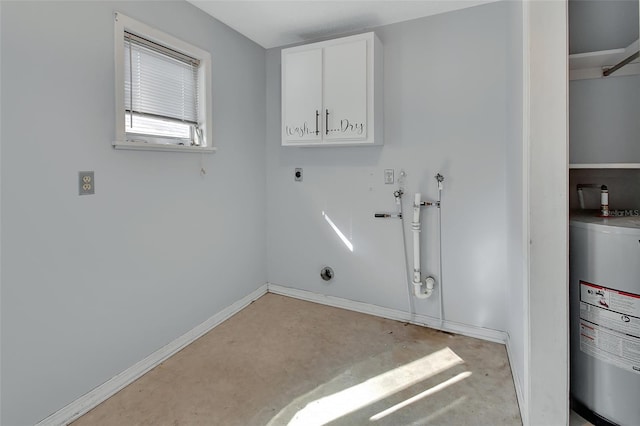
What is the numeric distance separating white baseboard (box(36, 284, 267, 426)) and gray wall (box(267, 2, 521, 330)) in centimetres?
100

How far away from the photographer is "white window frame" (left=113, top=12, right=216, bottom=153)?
1909mm

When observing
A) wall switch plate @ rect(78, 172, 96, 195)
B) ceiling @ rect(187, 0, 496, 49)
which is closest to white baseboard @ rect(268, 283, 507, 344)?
wall switch plate @ rect(78, 172, 96, 195)

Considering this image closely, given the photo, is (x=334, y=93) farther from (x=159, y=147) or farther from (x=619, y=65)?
(x=619, y=65)

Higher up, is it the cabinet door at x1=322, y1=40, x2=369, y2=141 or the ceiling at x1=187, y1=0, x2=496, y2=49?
the ceiling at x1=187, y1=0, x2=496, y2=49

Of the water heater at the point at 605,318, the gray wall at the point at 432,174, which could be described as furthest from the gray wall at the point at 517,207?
the water heater at the point at 605,318

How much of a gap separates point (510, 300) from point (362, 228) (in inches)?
48.3

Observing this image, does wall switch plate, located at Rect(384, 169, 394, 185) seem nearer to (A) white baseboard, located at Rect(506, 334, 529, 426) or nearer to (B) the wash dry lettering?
(B) the wash dry lettering

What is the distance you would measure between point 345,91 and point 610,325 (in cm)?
213

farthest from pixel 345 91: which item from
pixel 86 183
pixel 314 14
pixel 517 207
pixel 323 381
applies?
pixel 323 381

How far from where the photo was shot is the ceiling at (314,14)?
2377 mm

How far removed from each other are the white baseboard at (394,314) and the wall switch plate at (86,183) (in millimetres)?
1960

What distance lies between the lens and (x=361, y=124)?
254 cm

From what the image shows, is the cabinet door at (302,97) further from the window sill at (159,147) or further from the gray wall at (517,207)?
the gray wall at (517,207)

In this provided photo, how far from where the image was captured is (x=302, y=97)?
274cm
